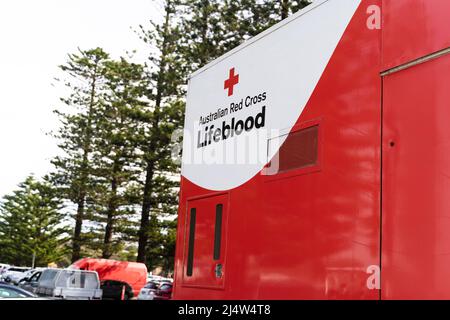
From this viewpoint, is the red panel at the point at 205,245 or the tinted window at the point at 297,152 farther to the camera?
the red panel at the point at 205,245

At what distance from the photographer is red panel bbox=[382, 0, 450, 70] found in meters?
2.85

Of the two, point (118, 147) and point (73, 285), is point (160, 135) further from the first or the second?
point (73, 285)

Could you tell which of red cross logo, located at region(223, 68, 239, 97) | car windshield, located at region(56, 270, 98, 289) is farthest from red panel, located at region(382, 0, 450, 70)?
car windshield, located at region(56, 270, 98, 289)

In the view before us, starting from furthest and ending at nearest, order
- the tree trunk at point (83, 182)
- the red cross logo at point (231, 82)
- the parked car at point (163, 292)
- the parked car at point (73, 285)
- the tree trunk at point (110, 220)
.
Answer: the tree trunk at point (83, 182)
the tree trunk at point (110, 220)
the parked car at point (163, 292)
the parked car at point (73, 285)
the red cross logo at point (231, 82)

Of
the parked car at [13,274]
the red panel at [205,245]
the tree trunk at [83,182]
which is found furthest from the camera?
the parked car at [13,274]

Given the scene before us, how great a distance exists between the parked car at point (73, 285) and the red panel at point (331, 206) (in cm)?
1777

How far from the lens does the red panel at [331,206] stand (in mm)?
3070

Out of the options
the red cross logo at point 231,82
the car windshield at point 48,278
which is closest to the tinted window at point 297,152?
the red cross logo at point 231,82

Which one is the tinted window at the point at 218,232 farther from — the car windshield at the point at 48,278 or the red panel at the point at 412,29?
the car windshield at the point at 48,278

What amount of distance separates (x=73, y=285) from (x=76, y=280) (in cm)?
20

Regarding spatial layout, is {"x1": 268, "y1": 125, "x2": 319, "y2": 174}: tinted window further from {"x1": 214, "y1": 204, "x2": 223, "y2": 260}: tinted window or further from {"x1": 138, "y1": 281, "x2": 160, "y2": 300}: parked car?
{"x1": 138, "y1": 281, "x2": 160, "y2": 300}: parked car

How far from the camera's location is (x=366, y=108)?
10.5ft

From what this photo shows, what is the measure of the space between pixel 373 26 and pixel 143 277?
28206 mm
